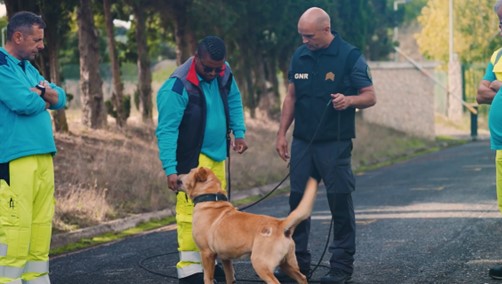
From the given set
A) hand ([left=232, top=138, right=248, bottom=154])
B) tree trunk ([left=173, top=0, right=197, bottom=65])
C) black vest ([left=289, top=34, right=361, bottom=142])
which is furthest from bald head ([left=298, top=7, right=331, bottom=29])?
tree trunk ([left=173, top=0, right=197, bottom=65])

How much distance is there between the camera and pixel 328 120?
855 centimetres

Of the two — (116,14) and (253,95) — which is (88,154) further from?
(253,95)

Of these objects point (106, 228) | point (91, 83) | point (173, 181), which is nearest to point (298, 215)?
point (173, 181)

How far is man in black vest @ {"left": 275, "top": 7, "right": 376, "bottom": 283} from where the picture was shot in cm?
845

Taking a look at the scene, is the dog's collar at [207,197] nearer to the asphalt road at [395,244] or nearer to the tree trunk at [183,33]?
the asphalt road at [395,244]

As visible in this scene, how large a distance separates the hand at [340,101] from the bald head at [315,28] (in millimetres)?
537

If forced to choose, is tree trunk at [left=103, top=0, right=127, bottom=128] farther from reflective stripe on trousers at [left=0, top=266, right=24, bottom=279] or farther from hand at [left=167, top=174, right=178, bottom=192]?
reflective stripe on trousers at [left=0, top=266, right=24, bottom=279]

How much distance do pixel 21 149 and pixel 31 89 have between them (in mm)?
439

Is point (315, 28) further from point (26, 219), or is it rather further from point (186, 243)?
point (26, 219)

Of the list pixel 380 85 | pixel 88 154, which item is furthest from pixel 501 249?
pixel 380 85

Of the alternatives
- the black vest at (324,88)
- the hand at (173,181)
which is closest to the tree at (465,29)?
the black vest at (324,88)

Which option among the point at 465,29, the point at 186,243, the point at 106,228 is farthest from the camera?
the point at 465,29

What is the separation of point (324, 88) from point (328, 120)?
0.27 metres

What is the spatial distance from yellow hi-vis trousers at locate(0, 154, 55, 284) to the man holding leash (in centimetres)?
107
